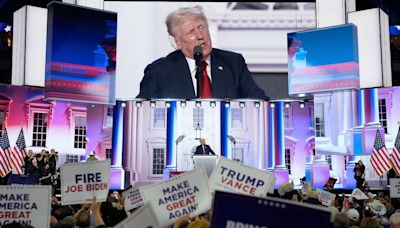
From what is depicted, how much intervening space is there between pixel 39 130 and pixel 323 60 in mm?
8823

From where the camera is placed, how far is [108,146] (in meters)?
17.7

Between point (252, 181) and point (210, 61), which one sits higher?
point (210, 61)

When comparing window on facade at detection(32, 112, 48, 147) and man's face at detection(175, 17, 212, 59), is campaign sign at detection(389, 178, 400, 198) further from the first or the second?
window on facade at detection(32, 112, 48, 147)

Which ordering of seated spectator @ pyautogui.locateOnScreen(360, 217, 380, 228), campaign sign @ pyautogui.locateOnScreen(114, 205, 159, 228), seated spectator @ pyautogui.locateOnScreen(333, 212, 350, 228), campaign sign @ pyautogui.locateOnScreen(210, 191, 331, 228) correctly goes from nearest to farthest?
campaign sign @ pyautogui.locateOnScreen(210, 191, 331, 228) → campaign sign @ pyautogui.locateOnScreen(114, 205, 159, 228) → seated spectator @ pyautogui.locateOnScreen(333, 212, 350, 228) → seated spectator @ pyautogui.locateOnScreen(360, 217, 380, 228)

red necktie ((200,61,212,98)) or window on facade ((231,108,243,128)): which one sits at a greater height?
red necktie ((200,61,212,98))

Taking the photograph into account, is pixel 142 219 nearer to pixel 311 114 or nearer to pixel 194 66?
pixel 311 114

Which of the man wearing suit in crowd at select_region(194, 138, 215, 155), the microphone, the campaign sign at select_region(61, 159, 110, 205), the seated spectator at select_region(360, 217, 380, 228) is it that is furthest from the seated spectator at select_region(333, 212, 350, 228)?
the microphone

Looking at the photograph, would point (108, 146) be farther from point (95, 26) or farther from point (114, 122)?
point (95, 26)

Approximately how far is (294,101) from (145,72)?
476 cm

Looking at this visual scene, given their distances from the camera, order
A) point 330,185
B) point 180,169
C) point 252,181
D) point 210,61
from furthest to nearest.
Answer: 1. point 210,61
2. point 180,169
3. point 330,185
4. point 252,181

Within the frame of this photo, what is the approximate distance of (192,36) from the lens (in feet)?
61.9


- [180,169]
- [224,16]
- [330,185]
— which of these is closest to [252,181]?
[330,185]

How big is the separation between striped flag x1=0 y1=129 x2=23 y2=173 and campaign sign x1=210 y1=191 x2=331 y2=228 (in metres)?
14.2

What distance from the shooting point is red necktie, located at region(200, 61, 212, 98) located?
1853cm
